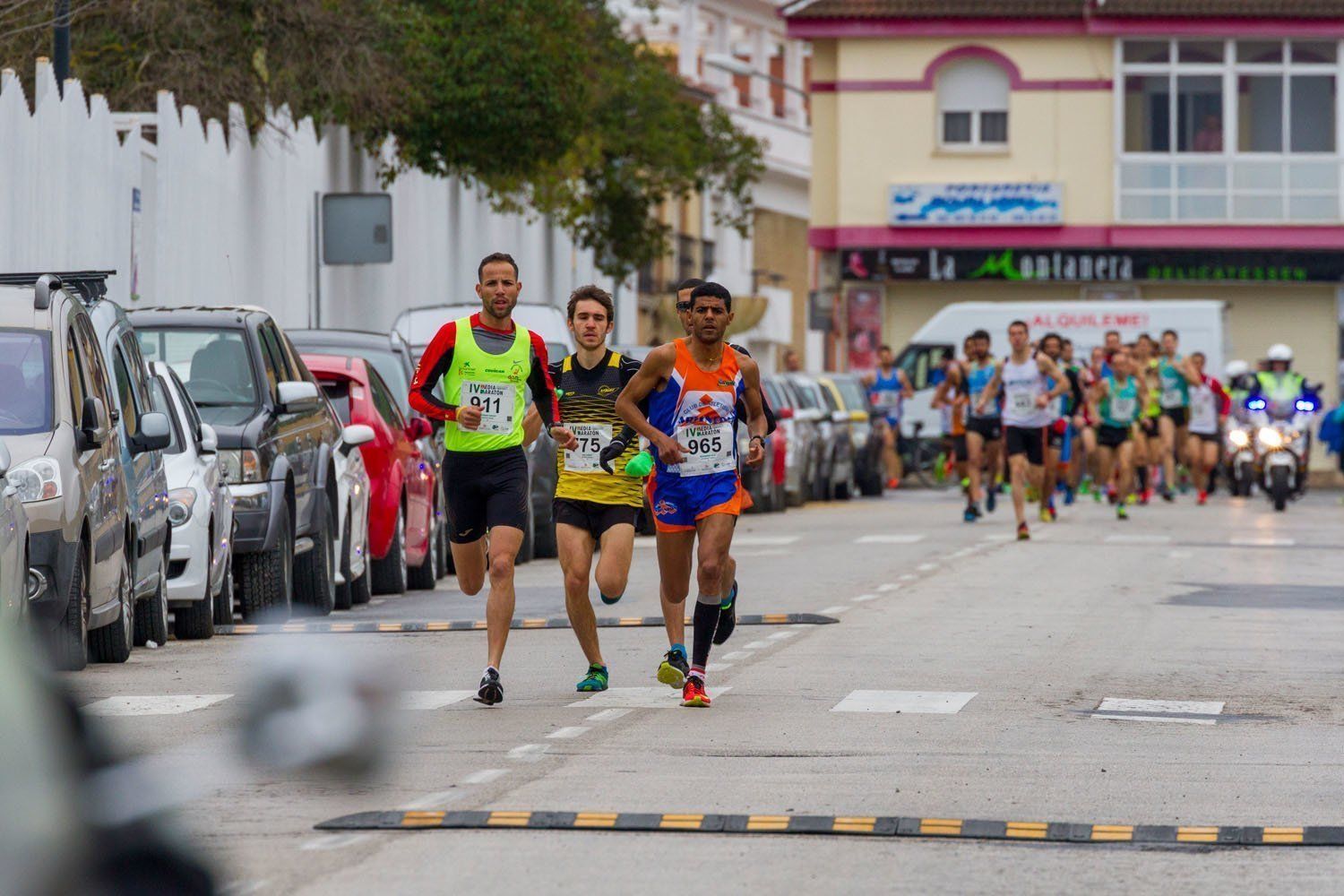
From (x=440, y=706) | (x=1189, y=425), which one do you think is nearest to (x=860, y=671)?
(x=440, y=706)

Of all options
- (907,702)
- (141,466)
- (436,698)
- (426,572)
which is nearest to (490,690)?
(436,698)

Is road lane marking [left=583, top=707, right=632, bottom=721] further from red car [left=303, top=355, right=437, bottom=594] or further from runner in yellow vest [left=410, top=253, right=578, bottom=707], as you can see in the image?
red car [left=303, top=355, right=437, bottom=594]

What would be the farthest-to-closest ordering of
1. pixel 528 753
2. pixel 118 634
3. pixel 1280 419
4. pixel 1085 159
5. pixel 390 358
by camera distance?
1. pixel 1085 159
2. pixel 1280 419
3. pixel 390 358
4. pixel 118 634
5. pixel 528 753

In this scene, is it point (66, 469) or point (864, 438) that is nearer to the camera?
point (66, 469)

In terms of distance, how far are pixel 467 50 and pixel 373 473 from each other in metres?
18.8

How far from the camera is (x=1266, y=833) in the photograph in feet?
25.3

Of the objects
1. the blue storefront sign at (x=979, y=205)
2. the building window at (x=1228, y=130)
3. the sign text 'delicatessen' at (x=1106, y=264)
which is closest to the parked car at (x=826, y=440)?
the sign text 'delicatessen' at (x=1106, y=264)

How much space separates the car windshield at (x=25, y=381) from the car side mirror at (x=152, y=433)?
83cm

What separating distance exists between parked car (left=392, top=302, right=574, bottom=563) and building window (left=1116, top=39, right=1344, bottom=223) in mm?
27616

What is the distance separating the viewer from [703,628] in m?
11.5

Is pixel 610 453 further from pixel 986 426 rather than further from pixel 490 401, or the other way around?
pixel 986 426

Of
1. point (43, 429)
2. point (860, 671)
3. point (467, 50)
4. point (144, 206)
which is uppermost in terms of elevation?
point (467, 50)

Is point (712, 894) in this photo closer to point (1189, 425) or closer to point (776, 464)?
point (776, 464)

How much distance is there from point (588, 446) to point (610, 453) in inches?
11.5
